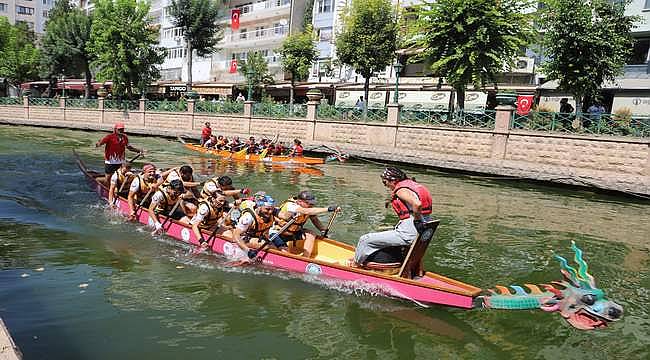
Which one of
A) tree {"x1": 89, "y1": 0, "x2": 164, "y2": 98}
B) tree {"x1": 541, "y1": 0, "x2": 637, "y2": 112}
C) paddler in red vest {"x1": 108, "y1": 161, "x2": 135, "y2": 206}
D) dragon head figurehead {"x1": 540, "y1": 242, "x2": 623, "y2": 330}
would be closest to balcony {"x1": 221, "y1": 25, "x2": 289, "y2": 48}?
tree {"x1": 89, "y1": 0, "x2": 164, "y2": 98}

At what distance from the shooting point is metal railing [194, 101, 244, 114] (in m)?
32.6

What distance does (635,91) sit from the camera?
2609cm

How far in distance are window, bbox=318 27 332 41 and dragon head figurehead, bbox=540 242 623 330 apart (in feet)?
129

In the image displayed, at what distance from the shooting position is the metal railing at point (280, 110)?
2923 centimetres

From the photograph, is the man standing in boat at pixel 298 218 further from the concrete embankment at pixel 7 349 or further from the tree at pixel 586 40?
the tree at pixel 586 40

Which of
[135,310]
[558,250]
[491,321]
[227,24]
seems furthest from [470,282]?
[227,24]

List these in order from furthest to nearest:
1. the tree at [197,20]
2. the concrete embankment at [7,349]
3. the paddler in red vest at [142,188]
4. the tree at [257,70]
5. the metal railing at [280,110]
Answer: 1. the tree at [257,70]
2. the tree at [197,20]
3. the metal railing at [280,110]
4. the paddler in red vest at [142,188]
5. the concrete embankment at [7,349]

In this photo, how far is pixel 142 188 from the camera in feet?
36.2

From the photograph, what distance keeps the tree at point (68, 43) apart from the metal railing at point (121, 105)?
668 centimetres

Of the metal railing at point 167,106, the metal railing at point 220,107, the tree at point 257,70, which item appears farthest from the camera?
the tree at point 257,70

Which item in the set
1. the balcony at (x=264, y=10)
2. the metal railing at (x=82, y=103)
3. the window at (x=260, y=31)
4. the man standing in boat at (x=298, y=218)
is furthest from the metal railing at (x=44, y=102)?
the man standing in boat at (x=298, y=218)

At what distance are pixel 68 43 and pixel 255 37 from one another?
55.9ft

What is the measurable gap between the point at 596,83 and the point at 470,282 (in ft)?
49.4

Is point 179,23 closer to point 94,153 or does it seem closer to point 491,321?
point 94,153
